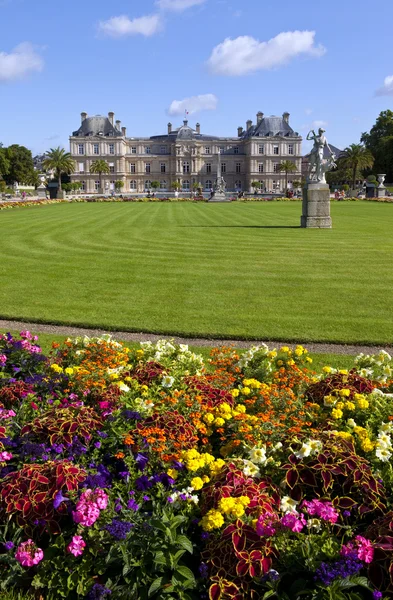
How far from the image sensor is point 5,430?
4406 millimetres

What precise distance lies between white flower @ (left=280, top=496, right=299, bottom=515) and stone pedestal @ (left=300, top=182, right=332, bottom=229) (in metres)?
24.9

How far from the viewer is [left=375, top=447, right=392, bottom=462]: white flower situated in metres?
3.86

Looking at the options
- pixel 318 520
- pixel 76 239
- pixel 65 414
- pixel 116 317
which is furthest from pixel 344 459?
pixel 76 239

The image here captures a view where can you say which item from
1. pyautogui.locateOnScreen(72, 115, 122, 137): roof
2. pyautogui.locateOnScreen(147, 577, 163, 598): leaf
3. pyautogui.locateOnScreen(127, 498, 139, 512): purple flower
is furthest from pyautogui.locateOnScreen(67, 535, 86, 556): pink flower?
pyautogui.locateOnScreen(72, 115, 122, 137): roof

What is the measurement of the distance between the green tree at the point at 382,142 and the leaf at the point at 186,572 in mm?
95896

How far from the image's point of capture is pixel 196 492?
3.83 metres

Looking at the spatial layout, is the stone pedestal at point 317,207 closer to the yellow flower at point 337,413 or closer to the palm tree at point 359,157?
the yellow flower at point 337,413

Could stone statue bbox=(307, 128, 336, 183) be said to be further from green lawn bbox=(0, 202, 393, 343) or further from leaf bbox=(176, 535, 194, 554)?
leaf bbox=(176, 535, 194, 554)

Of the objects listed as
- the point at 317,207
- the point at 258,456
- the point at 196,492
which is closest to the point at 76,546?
the point at 196,492

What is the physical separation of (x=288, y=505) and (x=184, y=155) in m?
Answer: 132

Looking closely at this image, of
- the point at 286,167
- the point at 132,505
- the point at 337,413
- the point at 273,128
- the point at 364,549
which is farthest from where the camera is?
the point at 273,128

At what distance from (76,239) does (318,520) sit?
20341 millimetres

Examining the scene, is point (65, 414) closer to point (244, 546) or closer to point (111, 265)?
point (244, 546)

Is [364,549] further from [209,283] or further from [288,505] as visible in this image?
[209,283]
